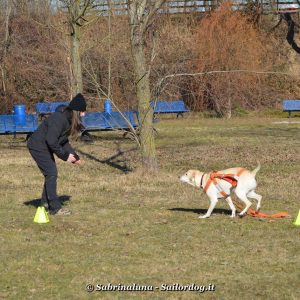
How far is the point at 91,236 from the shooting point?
373 inches

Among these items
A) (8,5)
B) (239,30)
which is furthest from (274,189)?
(8,5)

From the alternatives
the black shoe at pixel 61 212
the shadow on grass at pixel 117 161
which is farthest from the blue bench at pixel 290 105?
the black shoe at pixel 61 212

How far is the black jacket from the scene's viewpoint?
10.5m

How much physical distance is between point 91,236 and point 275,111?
107ft

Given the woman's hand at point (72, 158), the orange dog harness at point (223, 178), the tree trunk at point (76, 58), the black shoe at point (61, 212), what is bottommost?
the black shoe at point (61, 212)

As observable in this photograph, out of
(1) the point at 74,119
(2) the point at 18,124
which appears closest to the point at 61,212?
(1) the point at 74,119

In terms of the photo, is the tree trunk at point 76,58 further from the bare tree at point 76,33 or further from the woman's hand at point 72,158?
the woman's hand at point 72,158

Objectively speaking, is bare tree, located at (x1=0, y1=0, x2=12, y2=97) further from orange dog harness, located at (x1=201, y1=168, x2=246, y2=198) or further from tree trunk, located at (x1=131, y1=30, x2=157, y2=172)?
orange dog harness, located at (x1=201, y1=168, x2=246, y2=198)

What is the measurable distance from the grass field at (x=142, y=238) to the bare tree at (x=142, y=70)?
2.21 feet

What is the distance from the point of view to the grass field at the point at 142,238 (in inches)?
277

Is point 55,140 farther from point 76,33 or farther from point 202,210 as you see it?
point 76,33

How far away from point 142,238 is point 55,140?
90.9 inches

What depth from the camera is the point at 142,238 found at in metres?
9.27

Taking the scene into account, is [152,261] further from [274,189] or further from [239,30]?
[239,30]
